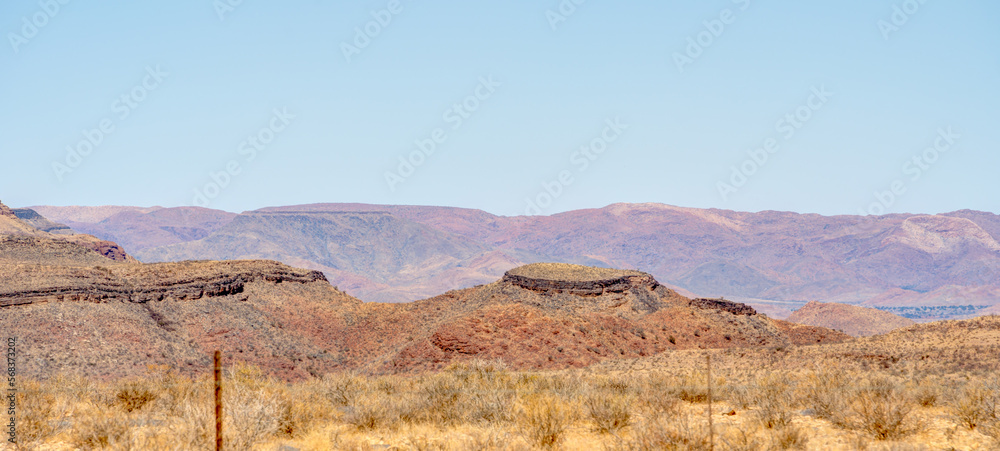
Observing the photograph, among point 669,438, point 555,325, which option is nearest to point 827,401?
point 669,438

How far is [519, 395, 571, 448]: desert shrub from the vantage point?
13.5m

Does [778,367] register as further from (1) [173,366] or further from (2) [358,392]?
(1) [173,366]

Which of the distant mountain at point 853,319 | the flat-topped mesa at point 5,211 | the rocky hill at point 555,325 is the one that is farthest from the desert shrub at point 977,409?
the flat-topped mesa at point 5,211

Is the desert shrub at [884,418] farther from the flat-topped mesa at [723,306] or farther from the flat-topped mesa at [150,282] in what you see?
the flat-topped mesa at [723,306]

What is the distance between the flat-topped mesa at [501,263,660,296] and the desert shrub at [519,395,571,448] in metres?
38.3

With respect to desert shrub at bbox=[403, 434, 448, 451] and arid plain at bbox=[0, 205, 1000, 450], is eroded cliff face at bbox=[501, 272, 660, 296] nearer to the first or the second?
arid plain at bbox=[0, 205, 1000, 450]

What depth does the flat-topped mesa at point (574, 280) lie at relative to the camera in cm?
5319

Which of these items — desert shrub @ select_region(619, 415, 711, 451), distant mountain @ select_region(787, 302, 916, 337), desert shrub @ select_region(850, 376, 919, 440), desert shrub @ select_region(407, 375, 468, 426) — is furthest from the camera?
distant mountain @ select_region(787, 302, 916, 337)

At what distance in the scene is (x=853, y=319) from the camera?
3765 inches

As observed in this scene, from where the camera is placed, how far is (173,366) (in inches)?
1403

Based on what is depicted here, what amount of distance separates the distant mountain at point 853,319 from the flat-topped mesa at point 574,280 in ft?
150

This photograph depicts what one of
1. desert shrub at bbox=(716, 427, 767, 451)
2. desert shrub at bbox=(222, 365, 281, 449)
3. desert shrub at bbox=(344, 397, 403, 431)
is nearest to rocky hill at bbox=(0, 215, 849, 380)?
desert shrub at bbox=(344, 397, 403, 431)

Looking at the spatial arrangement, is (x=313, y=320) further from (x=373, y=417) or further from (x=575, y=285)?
(x=373, y=417)

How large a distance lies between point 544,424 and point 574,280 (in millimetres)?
41007
